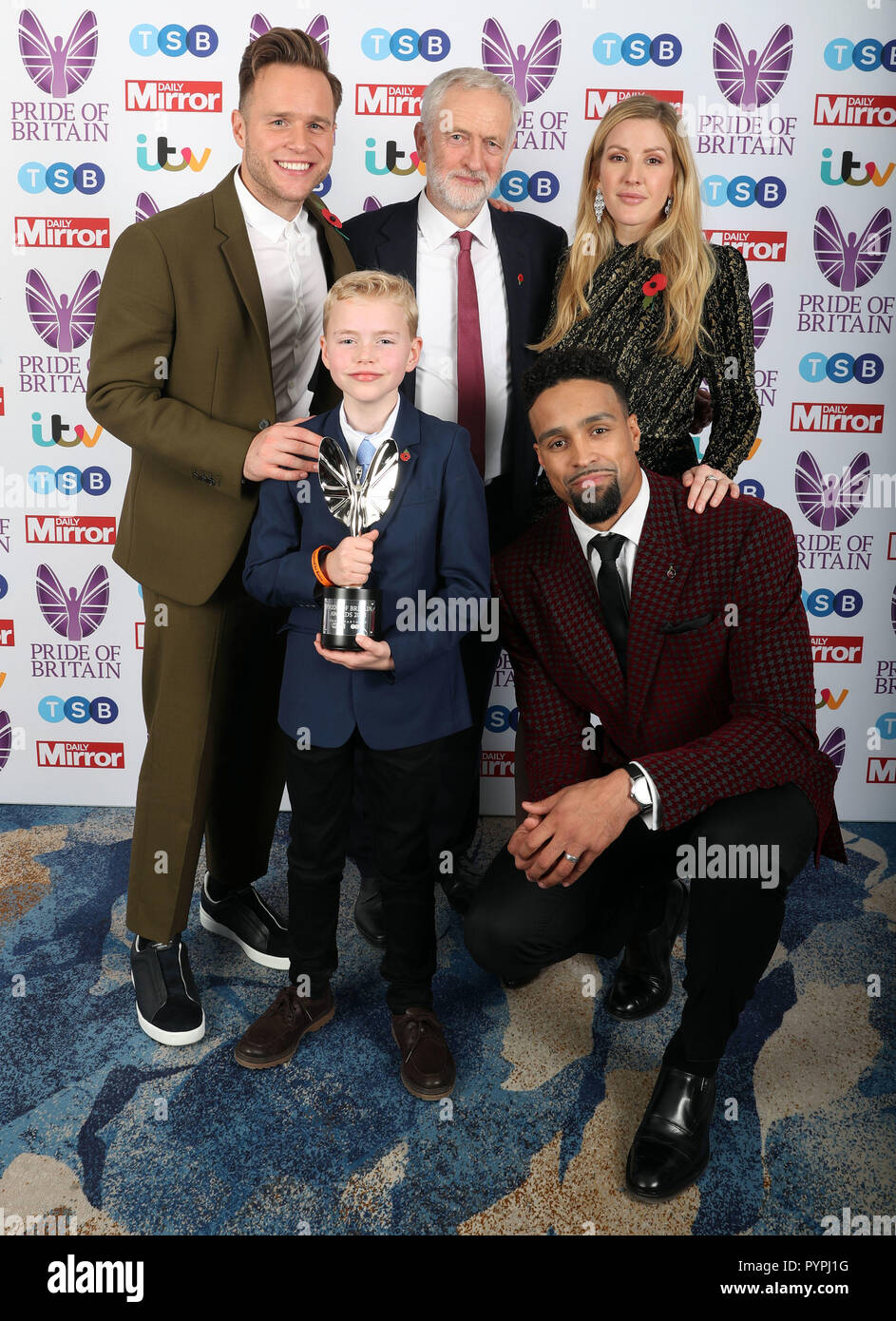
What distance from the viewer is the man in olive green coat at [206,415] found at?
207cm

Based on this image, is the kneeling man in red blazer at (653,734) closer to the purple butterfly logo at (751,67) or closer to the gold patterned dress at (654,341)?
the gold patterned dress at (654,341)

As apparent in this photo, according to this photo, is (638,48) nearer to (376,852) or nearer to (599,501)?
(599,501)

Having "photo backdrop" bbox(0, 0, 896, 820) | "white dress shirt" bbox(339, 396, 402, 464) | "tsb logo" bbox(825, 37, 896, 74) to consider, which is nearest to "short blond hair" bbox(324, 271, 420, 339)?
"white dress shirt" bbox(339, 396, 402, 464)

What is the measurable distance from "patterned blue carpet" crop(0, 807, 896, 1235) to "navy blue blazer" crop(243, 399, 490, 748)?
739 millimetres

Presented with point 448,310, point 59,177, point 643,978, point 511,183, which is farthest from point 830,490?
point 59,177

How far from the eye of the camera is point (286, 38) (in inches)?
82.6

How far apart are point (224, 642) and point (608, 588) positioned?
868 mm

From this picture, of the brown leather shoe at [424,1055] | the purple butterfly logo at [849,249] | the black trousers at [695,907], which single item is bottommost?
the brown leather shoe at [424,1055]

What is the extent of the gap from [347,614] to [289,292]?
872 mm

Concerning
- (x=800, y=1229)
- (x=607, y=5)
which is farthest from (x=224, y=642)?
(x=607, y=5)

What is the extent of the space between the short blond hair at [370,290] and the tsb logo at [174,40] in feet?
5.13

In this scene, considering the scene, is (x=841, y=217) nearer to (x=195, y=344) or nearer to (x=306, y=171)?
(x=306, y=171)

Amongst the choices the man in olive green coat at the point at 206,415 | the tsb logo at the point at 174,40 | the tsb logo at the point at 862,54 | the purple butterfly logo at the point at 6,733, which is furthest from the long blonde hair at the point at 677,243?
the purple butterfly logo at the point at 6,733

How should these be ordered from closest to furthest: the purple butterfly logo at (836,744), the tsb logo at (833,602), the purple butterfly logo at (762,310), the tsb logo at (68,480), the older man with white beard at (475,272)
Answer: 1. the older man with white beard at (475,272)
2. the purple butterfly logo at (762,310)
3. the tsb logo at (68,480)
4. the tsb logo at (833,602)
5. the purple butterfly logo at (836,744)
